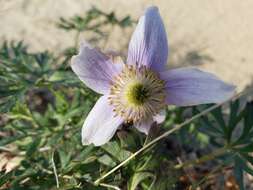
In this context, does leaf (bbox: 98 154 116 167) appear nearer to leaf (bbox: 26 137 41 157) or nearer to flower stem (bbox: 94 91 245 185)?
flower stem (bbox: 94 91 245 185)

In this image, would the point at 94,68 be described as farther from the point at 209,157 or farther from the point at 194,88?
the point at 209,157

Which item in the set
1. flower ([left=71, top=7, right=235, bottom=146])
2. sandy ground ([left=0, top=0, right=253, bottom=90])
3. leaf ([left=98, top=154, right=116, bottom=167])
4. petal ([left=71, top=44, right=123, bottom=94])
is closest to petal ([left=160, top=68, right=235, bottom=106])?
flower ([left=71, top=7, right=235, bottom=146])

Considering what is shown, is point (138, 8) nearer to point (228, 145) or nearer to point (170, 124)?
point (170, 124)

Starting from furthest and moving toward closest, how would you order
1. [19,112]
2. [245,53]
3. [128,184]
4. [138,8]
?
1. [138,8]
2. [245,53]
3. [19,112]
4. [128,184]

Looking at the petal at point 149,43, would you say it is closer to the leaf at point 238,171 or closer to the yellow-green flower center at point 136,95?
the yellow-green flower center at point 136,95

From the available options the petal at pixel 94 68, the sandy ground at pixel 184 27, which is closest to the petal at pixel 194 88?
the petal at pixel 94 68

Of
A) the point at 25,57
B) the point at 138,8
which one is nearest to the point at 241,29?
the point at 138,8

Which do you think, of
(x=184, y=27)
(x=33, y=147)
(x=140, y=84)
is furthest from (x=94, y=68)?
(x=184, y=27)

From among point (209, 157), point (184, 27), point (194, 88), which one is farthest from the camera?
point (184, 27)
